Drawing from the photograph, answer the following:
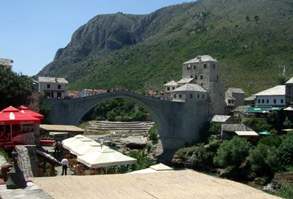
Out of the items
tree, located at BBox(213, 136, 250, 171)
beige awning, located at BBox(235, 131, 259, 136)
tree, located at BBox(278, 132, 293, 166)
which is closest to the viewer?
tree, located at BBox(278, 132, 293, 166)

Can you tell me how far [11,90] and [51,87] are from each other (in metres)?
25.1

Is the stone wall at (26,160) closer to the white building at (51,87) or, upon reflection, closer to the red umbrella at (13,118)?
the red umbrella at (13,118)

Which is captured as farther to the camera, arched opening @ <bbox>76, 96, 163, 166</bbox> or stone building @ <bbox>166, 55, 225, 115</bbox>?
arched opening @ <bbox>76, 96, 163, 166</bbox>

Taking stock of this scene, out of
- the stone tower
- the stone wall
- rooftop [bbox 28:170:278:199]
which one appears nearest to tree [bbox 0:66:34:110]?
the stone wall

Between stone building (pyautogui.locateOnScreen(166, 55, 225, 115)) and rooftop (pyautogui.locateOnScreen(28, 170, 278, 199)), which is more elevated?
stone building (pyautogui.locateOnScreen(166, 55, 225, 115))

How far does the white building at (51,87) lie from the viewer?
48969 mm

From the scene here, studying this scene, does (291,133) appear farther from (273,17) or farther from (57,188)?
(273,17)

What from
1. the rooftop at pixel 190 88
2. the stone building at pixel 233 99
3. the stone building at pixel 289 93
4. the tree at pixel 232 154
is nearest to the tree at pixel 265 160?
the tree at pixel 232 154

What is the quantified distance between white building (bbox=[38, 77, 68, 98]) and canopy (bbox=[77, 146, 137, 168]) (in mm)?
Result: 34043

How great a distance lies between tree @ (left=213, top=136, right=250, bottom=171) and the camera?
113 feet

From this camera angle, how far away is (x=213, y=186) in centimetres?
941

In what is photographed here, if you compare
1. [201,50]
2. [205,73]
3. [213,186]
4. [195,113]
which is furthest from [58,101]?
[201,50]

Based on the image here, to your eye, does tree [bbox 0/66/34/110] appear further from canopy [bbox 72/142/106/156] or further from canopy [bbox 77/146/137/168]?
canopy [bbox 77/146/137/168]

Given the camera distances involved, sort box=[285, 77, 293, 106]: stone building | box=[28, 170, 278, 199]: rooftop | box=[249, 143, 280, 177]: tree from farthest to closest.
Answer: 1. box=[285, 77, 293, 106]: stone building
2. box=[249, 143, 280, 177]: tree
3. box=[28, 170, 278, 199]: rooftop
